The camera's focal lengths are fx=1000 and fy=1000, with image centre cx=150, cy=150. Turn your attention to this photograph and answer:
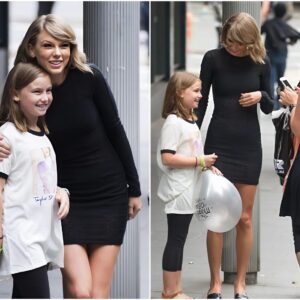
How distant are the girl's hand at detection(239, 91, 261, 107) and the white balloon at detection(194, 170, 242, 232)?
451 millimetres

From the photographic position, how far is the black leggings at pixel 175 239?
18.2 ft

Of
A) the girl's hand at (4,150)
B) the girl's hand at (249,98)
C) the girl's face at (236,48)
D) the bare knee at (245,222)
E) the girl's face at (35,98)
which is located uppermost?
the girl's face at (236,48)

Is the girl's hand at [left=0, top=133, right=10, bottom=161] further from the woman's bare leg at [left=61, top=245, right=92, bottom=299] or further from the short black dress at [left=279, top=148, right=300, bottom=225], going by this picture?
the short black dress at [left=279, top=148, right=300, bottom=225]

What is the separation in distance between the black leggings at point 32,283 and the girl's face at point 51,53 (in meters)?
0.87

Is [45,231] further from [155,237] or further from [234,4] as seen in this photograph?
[155,237]

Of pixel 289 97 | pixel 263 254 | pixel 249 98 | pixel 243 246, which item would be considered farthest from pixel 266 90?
pixel 263 254

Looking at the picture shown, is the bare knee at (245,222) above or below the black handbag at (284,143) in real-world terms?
below

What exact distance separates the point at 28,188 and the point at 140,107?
59.2 inches

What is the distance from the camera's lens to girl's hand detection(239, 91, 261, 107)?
5.72m

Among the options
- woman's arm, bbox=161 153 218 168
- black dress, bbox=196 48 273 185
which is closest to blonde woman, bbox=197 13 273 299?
black dress, bbox=196 48 273 185

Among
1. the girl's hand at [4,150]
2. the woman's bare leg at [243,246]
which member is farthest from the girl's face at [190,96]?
the girl's hand at [4,150]

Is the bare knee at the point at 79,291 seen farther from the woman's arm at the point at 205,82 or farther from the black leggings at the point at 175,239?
the woman's arm at the point at 205,82

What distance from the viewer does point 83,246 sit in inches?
180

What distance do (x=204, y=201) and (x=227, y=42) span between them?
935 millimetres
